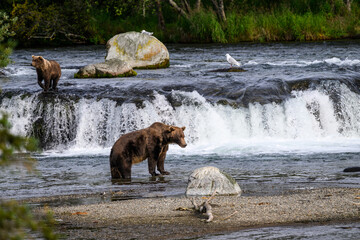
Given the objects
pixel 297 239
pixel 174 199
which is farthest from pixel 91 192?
pixel 297 239

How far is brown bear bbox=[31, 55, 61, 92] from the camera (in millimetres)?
16562

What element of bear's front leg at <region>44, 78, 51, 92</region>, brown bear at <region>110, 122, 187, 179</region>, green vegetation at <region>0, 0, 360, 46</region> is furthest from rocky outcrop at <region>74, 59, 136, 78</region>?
green vegetation at <region>0, 0, 360, 46</region>

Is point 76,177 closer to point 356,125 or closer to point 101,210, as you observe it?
point 101,210

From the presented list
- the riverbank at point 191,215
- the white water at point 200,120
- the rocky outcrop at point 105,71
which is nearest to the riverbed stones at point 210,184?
the riverbank at point 191,215

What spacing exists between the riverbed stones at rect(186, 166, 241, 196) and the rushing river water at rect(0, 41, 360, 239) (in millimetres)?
1033

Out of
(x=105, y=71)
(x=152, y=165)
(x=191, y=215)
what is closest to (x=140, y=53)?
(x=105, y=71)

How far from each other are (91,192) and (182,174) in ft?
6.98

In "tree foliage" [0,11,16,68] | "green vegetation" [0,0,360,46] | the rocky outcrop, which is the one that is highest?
"green vegetation" [0,0,360,46]

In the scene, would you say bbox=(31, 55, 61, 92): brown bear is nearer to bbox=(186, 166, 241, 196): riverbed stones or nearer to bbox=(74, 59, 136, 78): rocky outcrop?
bbox=(74, 59, 136, 78): rocky outcrop

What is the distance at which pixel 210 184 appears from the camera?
8.65 meters

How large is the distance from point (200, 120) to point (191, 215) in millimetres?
9438

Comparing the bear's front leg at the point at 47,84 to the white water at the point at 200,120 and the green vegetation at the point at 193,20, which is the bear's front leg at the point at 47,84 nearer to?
the white water at the point at 200,120

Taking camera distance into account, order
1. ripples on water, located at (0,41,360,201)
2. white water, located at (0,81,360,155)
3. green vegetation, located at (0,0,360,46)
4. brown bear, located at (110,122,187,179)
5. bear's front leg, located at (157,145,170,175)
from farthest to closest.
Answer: green vegetation, located at (0,0,360,46), white water, located at (0,81,360,155), ripples on water, located at (0,41,360,201), bear's front leg, located at (157,145,170,175), brown bear, located at (110,122,187,179)

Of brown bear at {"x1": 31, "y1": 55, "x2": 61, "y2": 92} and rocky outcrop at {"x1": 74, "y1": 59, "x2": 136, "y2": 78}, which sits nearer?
brown bear at {"x1": 31, "y1": 55, "x2": 61, "y2": 92}
